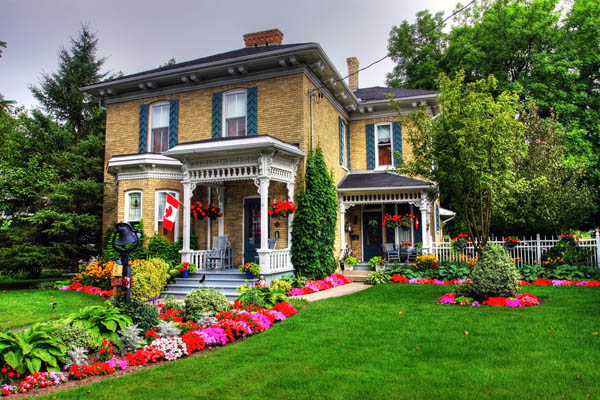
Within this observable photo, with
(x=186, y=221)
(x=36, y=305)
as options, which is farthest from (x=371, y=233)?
(x=36, y=305)

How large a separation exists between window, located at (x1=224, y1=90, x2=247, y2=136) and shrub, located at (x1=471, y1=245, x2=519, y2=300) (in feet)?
27.6

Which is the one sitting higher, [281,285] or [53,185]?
[53,185]

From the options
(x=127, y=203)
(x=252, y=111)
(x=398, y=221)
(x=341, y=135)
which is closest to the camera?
(x=252, y=111)

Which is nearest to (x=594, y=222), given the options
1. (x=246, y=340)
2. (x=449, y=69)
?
(x=449, y=69)

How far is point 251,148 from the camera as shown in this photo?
11.5 metres

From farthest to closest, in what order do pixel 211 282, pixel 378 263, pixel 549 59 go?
pixel 549 59, pixel 378 263, pixel 211 282

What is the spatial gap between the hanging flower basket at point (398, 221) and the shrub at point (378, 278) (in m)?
2.42

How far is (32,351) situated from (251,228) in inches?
355

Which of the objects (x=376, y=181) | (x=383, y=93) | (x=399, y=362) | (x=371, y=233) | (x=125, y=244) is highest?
(x=383, y=93)

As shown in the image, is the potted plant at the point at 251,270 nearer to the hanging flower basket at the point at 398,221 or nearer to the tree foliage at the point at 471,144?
the tree foliage at the point at 471,144

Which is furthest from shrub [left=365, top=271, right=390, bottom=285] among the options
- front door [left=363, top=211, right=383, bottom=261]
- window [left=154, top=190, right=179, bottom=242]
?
window [left=154, top=190, right=179, bottom=242]

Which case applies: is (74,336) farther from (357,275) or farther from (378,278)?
(357,275)

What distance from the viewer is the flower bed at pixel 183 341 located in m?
4.75

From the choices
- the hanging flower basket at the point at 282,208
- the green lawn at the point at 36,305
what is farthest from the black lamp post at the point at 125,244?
the hanging flower basket at the point at 282,208
